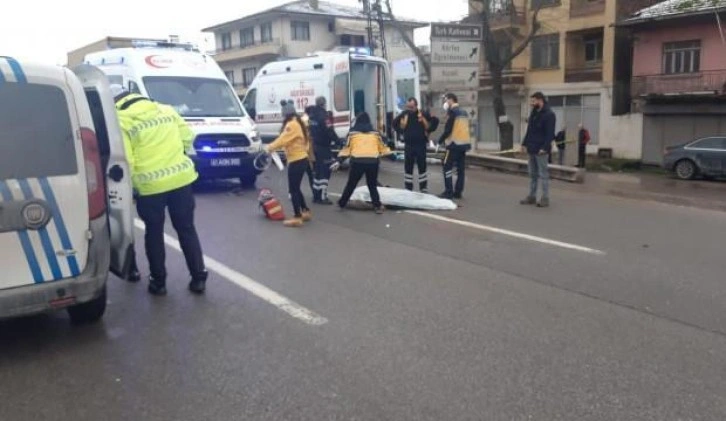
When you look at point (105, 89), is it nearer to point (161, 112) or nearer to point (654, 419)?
point (161, 112)

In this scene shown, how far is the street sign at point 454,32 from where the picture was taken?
17.6 meters

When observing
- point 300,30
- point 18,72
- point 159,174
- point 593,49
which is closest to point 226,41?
point 300,30

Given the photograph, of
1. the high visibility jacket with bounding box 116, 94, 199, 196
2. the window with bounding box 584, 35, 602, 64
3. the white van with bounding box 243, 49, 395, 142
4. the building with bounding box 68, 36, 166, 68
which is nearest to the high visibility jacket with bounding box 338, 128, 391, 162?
the high visibility jacket with bounding box 116, 94, 199, 196

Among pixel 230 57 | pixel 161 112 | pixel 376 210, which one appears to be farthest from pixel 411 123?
pixel 230 57

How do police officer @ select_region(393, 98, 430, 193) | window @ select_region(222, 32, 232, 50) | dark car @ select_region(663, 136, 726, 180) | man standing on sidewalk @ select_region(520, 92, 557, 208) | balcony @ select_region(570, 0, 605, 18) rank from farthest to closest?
window @ select_region(222, 32, 232, 50), balcony @ select_region(570, 0, 605, 18), dark car @ select_region(663, 136, 726, 180), police officer @ select_region(393, 98, 430, 193), man standing on sidewalk @ select_region(520, 92, 557, 208)

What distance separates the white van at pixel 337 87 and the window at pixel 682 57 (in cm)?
1754

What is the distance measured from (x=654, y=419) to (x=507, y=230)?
17.5ft

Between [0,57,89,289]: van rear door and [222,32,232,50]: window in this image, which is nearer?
[0,57,89,289]: van rear door

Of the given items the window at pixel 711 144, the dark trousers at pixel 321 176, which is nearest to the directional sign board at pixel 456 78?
the dark trousers at pixel 321 176

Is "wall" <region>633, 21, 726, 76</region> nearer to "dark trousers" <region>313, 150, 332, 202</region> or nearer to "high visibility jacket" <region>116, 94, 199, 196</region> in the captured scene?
"dark trousers" <region>313, 150, 332, 202</region>

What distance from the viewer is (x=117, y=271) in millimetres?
4879

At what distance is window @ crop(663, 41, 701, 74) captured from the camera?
28.4 meters

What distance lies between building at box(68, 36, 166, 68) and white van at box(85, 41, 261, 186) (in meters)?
2.04

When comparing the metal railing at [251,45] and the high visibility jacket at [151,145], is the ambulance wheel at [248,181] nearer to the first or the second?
the high visibility jacket at [151,145]
